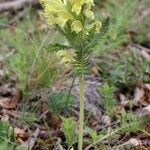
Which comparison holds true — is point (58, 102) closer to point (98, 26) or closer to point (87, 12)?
point (98, 26)

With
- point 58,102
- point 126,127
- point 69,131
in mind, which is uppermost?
point 58,102

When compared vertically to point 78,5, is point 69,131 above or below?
below

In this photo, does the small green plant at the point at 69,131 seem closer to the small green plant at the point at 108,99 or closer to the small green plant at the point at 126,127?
the small green plant at the point at 126,127

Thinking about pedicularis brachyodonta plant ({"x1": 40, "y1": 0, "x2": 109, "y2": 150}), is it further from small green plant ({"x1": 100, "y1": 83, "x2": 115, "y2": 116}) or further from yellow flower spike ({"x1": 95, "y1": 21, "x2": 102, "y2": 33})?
small green plant ({"x1": 100, "y1": 83, "x2": 115, "y2": 116})

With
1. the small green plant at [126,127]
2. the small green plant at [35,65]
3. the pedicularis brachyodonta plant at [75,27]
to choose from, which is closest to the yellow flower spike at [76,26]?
the pedicularis brachyodonta plant at [75,27]

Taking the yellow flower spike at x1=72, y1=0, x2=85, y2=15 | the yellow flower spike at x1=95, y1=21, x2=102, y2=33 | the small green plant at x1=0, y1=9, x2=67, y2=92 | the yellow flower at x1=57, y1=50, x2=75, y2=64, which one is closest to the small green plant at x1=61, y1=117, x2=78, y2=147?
the yellow flower at x1=57, y1=50, x2=75, y2=64

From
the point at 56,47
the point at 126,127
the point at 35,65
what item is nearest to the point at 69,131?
the point at 126,127
